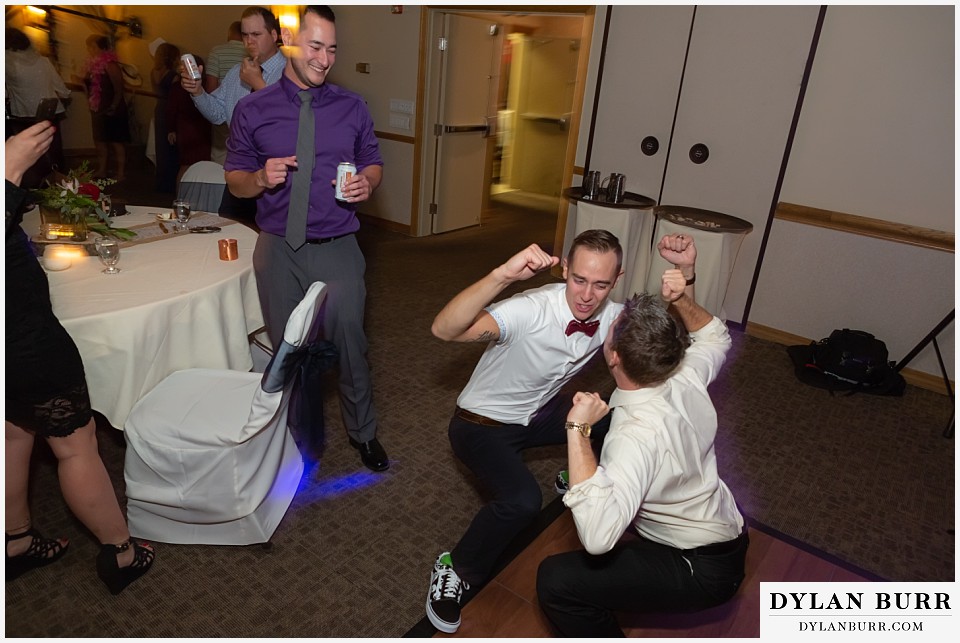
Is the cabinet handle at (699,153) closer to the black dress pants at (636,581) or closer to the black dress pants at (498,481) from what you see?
the black dress pants at (498,481)

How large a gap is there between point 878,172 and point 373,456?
11.3 feet

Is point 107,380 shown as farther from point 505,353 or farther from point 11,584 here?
point 505,353

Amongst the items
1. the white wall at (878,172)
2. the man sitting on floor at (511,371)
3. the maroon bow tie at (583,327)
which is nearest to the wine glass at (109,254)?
the man sitting on floor at (511,371)

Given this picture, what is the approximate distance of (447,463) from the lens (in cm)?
271

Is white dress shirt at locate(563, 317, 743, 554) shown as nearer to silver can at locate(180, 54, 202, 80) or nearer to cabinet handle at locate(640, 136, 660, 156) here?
silver can at locate(180, 54, 202, 80)

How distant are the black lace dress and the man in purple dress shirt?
31.5 inches

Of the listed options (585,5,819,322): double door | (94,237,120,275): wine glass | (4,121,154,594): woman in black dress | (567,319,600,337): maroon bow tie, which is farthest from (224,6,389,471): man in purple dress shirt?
(585,5,819,322): double door

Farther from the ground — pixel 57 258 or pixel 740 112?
pixel 740 112

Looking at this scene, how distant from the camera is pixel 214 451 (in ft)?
6.37

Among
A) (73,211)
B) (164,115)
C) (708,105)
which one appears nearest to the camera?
(73,211)

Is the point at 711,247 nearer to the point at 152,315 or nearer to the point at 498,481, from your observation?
the point at 498,481

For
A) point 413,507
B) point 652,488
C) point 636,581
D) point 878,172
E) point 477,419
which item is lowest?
point 413,507

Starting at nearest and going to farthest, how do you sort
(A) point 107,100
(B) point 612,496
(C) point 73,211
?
(B) point 612,496, (C) point 73,211, (A) point 107,100

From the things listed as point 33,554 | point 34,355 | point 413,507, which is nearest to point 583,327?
point 413,507
